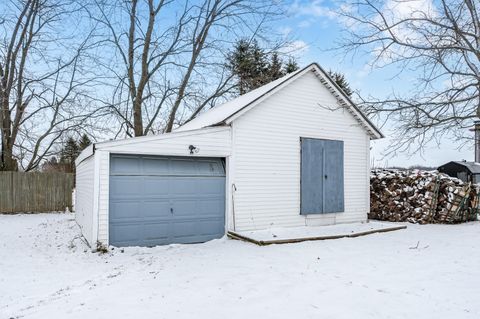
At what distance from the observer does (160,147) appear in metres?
7.71

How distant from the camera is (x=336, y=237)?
8453mm

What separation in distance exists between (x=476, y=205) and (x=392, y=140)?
16.5 ft

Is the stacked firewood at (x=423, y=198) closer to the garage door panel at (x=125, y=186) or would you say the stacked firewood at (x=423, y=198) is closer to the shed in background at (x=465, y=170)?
the garage door panel at (x=125, y=186)

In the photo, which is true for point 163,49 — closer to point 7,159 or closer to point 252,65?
point 252,65

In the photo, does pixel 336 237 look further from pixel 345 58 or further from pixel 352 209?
pixel 345 58

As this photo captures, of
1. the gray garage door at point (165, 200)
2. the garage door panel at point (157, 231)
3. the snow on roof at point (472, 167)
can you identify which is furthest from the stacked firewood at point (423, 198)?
the snow on roof at point (472, 167)

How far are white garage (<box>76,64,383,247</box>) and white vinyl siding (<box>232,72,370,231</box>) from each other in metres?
Result: 0.03

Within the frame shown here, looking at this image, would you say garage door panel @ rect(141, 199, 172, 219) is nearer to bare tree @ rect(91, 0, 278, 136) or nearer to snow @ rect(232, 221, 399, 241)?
snow @ rect(232, 221, 399, 241)

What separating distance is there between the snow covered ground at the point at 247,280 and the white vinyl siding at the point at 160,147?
100 cm

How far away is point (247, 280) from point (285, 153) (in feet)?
16.3

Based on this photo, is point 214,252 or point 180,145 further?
point 180,145

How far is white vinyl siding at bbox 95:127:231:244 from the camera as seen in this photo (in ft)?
23.4

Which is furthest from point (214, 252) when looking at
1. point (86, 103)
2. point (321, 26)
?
point (86, 103)

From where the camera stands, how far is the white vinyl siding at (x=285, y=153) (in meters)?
8.86
